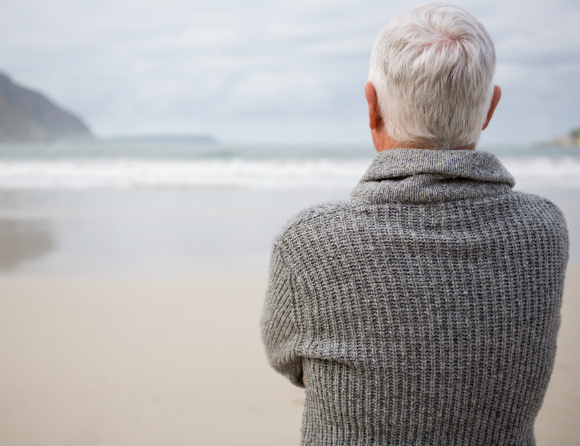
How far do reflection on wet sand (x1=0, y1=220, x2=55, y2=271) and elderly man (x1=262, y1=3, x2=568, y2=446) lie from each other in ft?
13.0

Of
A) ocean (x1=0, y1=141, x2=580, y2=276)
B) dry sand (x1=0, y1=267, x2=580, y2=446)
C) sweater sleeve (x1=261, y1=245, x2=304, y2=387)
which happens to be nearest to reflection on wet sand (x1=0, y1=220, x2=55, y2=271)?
ocean (x1=0, y1=141, x2=580, y2=276)

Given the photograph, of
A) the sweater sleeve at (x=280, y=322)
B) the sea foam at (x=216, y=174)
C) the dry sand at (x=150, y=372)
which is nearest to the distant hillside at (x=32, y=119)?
the sea foam at (x=216, y=174)

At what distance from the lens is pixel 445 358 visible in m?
0.94

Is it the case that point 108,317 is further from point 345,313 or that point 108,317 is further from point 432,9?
point 432,9

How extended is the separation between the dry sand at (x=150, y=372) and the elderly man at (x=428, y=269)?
135 centimetres

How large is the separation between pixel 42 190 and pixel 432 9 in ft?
28.2

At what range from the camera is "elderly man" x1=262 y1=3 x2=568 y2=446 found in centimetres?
91

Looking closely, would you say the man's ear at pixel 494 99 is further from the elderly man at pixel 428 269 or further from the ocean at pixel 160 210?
the ocean at pixel 160 210

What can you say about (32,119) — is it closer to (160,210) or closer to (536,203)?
(160,210)

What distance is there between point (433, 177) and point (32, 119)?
32058mm

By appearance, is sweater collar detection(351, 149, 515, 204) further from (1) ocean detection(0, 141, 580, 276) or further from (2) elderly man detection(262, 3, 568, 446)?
(1) ocean detection(0, 141, 580, 276)

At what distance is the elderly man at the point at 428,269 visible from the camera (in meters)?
0.91

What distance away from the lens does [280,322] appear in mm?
1054

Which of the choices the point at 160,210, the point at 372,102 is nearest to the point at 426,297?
the point at 372,102
